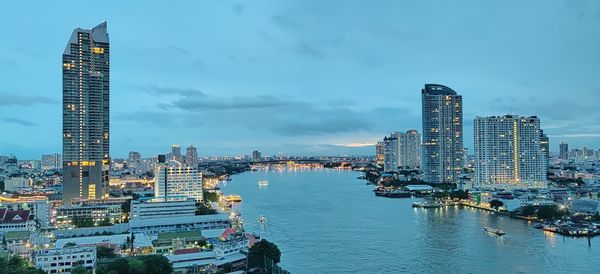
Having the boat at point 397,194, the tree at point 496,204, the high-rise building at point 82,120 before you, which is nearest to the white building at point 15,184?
the high-rise building at point 82,120

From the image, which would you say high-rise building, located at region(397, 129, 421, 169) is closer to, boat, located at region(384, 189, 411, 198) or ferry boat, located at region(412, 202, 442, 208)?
boat, located at region(384, 189, 411, 198)

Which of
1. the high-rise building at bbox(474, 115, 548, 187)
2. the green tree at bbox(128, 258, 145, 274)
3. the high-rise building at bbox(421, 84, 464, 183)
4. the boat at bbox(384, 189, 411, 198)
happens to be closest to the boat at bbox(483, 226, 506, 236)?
the green tree at bbox(128, 258, 145, 274)

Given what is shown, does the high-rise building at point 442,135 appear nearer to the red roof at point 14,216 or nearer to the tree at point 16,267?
the red roof at point 14,216

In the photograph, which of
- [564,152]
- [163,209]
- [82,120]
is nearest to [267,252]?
[163,209]

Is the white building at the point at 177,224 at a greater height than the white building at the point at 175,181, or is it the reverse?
the white building at the point at 175,181

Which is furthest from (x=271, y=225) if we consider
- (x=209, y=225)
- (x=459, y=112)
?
(x=459, y=112)

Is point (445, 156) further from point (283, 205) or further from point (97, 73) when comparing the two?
point (97, 73)

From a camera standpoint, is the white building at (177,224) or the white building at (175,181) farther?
the white building at (175,181)

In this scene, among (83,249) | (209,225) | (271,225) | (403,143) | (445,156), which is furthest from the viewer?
(403,143)
